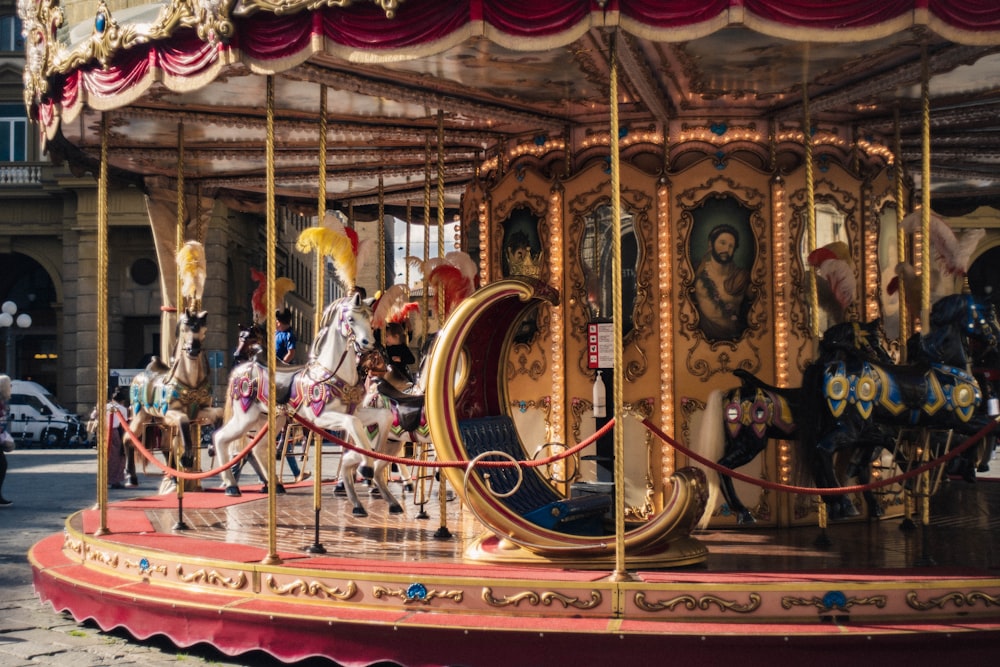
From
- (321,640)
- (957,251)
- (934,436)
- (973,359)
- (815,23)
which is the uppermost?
(815,23)

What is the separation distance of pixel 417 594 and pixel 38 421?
3196 centimetres

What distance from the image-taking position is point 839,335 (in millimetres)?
9859

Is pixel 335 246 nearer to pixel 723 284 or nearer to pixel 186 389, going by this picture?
pixel 723 284

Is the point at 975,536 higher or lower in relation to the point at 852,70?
lower

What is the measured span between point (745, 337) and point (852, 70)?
2.64m

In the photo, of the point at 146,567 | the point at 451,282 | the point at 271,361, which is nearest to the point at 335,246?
the point at 451,282

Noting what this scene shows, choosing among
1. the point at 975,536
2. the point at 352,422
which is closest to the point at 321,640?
the point at 352,422

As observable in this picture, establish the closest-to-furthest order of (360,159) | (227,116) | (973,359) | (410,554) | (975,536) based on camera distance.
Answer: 1. (410,554)
2. (975,536)
3. (973,359)
4. (227,116)
5. (360,159)

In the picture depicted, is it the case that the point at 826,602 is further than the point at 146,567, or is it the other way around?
the point at 146,567

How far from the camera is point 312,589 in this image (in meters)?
7.95

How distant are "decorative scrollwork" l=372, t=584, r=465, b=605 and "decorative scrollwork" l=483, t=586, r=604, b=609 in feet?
0.65

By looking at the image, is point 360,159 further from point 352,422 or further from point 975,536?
point 975,536

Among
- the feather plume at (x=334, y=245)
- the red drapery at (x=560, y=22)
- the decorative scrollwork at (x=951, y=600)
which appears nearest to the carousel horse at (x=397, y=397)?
the feather plume at (x=334, y=245)

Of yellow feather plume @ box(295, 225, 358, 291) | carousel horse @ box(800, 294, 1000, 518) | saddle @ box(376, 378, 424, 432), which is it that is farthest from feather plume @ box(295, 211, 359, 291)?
carousel horse @ box(800, 294, 1000, 518)
